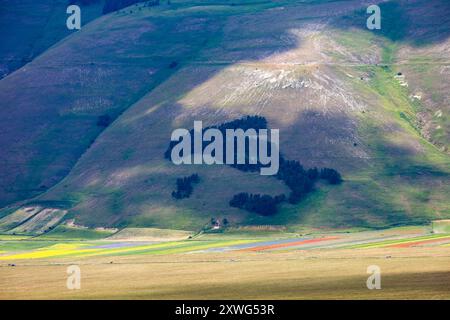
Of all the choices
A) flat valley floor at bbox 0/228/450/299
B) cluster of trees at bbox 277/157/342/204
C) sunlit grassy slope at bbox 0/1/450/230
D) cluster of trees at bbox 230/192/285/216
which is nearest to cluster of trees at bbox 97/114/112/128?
sunlit grassy slope at bbox 0/1/450/230

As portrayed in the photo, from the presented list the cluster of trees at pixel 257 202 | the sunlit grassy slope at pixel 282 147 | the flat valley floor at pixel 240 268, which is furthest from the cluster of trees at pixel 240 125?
the flat valley floor at pixel 240 268

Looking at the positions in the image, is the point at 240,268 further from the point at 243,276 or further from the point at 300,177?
the point at 300,177

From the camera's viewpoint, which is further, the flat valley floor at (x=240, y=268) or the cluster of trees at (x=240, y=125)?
the cluster of trees at (x=240, y=125)

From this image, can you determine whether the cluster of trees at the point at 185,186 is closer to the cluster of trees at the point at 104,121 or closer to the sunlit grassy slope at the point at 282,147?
the sunlit grassy slope at the point at 282,147

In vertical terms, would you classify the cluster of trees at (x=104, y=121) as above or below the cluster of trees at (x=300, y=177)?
above

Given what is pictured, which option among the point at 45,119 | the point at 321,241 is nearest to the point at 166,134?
the point at 45,119
